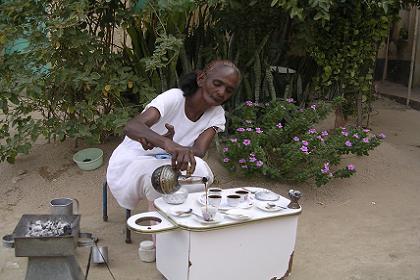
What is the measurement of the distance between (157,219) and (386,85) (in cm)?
754

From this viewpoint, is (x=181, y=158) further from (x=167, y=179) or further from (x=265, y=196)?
(x=265, y=196)

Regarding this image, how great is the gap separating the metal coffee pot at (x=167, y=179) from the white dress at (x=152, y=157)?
192 millimetres

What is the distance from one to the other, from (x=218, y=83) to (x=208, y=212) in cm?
80

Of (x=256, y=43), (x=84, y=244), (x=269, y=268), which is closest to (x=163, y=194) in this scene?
(x=84, y=244)

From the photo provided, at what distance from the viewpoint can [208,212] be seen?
2684mm

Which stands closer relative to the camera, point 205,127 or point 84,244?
point 84,244

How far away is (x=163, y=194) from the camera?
2.91 metres

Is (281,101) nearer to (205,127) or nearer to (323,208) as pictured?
(323,208)

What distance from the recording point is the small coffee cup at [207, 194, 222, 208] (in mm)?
2869

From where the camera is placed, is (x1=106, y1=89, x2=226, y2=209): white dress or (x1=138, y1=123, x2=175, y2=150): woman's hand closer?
(x1=138, y1=123, x2=175, y2=150): woman's hand

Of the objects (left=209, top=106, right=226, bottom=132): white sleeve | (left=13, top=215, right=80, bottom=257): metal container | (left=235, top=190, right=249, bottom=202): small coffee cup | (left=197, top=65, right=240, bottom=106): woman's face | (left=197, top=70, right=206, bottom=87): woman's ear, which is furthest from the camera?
(left=209, top=106, right=226, bottom=132): white sleeve

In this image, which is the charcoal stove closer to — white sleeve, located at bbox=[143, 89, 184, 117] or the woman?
the woman

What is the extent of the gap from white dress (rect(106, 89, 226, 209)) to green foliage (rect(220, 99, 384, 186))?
0.85 metres

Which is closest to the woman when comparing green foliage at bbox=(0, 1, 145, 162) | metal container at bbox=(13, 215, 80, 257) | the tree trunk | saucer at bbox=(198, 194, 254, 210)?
saucer at bbox=(198, 194, 254, 210)
